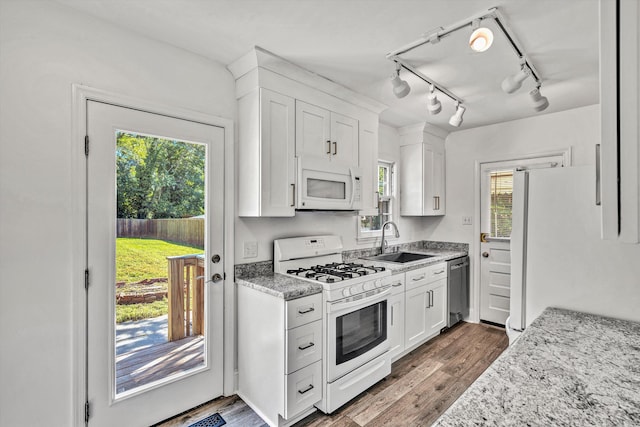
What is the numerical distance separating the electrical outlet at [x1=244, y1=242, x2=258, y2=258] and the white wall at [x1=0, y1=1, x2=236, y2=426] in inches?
42.3

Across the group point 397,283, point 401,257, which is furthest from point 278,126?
point 401,257

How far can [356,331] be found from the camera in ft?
7.61

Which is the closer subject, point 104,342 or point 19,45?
point 19,45

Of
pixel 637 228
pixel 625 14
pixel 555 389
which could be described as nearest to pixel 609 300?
pixel 555 389

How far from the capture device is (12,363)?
1524mm

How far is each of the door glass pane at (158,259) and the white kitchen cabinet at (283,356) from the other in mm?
388

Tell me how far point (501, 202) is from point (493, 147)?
683 millimetres

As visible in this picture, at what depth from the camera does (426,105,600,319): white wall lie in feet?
10.6

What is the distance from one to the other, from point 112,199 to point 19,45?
85 cm

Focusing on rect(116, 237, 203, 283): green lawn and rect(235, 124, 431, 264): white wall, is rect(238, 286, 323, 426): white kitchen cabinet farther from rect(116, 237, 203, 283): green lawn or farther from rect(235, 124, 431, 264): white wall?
rect(116, 237, 203, 283): green lawn

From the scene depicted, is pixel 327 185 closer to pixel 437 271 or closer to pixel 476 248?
pixel 437 271

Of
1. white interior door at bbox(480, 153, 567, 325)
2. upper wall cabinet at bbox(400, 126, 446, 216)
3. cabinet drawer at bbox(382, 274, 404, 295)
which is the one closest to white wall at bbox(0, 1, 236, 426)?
cabinet drawer at bbox(382, 274, 404, 295)

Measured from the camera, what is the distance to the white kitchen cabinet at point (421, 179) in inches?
152

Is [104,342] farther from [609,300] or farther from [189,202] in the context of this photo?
[609,300]
